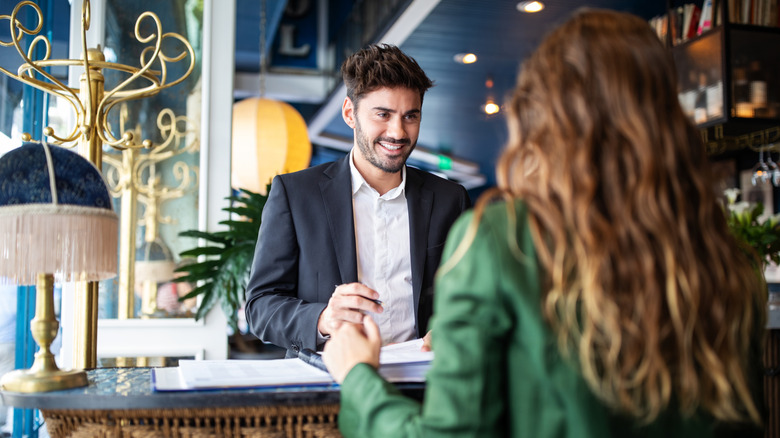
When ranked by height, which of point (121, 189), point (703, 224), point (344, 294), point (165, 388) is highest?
point (121, 189)

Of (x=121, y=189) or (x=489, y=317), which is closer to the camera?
(x=489, y=317)

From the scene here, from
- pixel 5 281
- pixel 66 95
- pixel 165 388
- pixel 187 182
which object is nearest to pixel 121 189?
pixel 187 182

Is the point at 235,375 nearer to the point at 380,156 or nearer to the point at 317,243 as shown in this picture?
the point at 317,243

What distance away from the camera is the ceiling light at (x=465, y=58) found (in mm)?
5902

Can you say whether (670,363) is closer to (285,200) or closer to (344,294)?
(344,294)

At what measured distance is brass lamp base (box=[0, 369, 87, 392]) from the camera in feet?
3.62

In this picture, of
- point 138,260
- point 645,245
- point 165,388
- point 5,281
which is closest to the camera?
point 645,245

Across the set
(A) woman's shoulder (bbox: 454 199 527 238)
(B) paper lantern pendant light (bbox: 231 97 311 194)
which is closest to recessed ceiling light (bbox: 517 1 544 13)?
(B) paper lantern pendant light (bbox: 231 97 311 194)

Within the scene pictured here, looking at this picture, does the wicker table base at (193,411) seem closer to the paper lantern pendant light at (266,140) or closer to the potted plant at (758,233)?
the potted plant at (758,233)

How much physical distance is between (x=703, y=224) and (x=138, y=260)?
2.78 metres

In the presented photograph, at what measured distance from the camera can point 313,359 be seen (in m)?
1.27

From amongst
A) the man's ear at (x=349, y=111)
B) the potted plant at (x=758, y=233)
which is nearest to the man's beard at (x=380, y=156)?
the man's ear at (x=349, y=111)

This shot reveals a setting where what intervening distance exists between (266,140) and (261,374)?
129 inches

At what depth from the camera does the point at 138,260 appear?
311 cm
